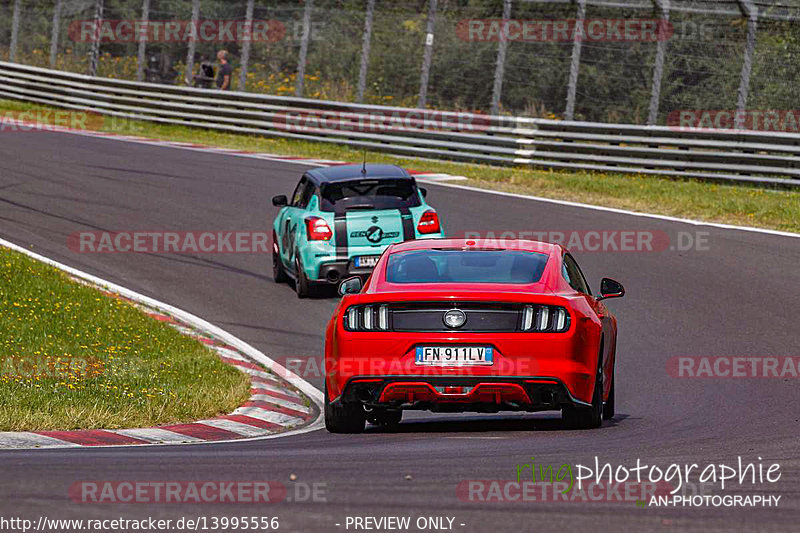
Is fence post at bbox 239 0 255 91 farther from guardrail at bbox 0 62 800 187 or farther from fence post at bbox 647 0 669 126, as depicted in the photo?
fence post at bbox 647 0 669 126

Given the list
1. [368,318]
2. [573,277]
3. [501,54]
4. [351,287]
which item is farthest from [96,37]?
[368,318]

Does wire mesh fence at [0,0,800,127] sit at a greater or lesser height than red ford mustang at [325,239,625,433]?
greater

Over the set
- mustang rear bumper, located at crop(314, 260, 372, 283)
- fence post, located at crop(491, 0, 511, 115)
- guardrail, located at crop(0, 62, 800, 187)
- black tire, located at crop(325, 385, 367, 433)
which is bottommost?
black tire, located at crop(325, 385, 367, 433)

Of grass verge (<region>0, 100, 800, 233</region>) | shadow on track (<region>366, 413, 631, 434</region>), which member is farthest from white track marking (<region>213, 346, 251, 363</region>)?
grass verge (<region>0, 100, 800, 233</region>)

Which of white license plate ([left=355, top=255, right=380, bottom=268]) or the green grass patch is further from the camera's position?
white license plate ([left=355, top=255, right=380, bottom=268])

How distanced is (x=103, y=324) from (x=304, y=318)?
259cm

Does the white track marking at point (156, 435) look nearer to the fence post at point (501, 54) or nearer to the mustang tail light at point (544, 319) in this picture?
the mustang tail light at point (544, 319)

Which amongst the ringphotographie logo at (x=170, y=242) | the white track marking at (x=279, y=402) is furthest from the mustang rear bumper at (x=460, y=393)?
the ringphotographie logo at (x=170, y=242)

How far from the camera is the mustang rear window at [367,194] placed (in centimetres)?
1570

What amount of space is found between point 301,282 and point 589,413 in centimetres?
725

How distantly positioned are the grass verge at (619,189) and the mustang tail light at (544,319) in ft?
40.1

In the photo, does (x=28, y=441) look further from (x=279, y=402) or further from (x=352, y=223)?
(x=352, y=223)

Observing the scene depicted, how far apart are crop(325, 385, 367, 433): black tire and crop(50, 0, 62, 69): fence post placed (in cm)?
2775

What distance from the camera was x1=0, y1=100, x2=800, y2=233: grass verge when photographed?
21328mm
